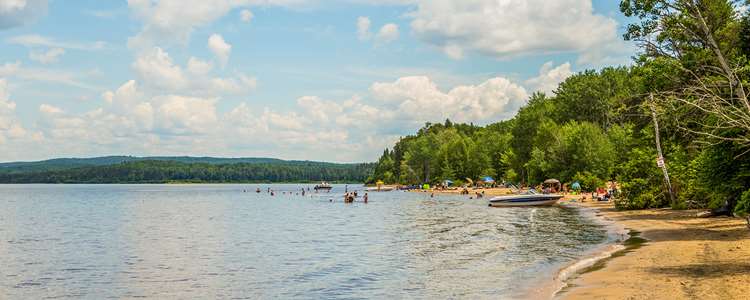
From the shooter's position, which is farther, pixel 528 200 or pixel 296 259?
pixel 528 200

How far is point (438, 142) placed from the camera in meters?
185

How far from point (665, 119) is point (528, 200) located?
1829 inches

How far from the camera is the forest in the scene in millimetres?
22312

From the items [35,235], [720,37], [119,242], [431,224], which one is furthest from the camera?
[431,224]

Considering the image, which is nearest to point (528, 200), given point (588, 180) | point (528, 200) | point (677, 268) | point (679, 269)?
point (528, 200)

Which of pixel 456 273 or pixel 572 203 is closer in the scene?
pixel 456 273

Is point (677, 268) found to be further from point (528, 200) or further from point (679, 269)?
point (528, 200)

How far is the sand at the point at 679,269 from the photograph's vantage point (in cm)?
1627

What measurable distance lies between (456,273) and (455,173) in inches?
5656

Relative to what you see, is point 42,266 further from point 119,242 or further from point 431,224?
point 431,224

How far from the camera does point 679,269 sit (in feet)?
65.1

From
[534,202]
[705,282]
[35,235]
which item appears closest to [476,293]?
[705,282]

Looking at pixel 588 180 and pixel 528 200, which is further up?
pixel 588 180

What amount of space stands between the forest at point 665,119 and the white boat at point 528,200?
23.2 feet
